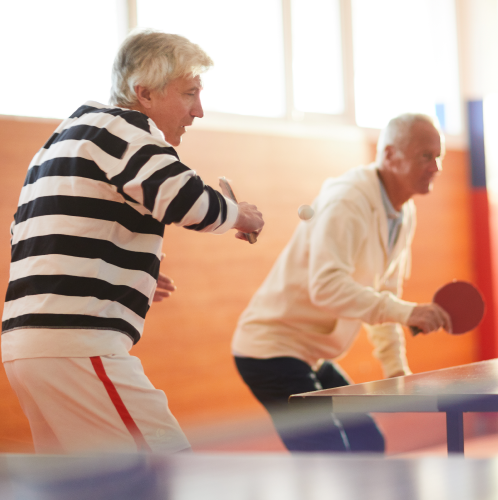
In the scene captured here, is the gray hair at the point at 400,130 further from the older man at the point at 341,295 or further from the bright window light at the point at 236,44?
the bright window light at the point at 236,44

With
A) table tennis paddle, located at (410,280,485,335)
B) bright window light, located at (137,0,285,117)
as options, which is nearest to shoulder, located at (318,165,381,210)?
table tennis paddle, located at (410,280,485,335)

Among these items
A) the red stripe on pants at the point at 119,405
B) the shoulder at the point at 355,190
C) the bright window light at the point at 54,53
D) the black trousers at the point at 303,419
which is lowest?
the black trousers at the point at 303,419

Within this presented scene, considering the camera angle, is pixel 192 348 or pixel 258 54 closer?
pixel 192 348

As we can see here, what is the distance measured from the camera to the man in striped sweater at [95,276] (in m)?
1.29

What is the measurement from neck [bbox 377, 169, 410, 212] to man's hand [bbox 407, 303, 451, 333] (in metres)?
0.42

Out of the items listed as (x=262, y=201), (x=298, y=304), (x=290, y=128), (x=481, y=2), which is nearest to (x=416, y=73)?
(x=481, y=2)

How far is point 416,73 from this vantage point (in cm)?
541

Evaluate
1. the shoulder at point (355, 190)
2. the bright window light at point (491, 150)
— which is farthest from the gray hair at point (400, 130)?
the bright window light at point (491, 150)

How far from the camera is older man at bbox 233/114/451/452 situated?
2.08 m

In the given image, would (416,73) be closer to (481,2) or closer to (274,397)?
(481,2)

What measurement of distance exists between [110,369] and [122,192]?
0.31m

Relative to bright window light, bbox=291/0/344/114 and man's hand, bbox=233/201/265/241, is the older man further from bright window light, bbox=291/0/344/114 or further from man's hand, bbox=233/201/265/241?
bright window light, bbox=291/0/344/114

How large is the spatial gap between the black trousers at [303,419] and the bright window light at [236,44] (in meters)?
1.88

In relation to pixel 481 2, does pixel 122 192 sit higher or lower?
lower
